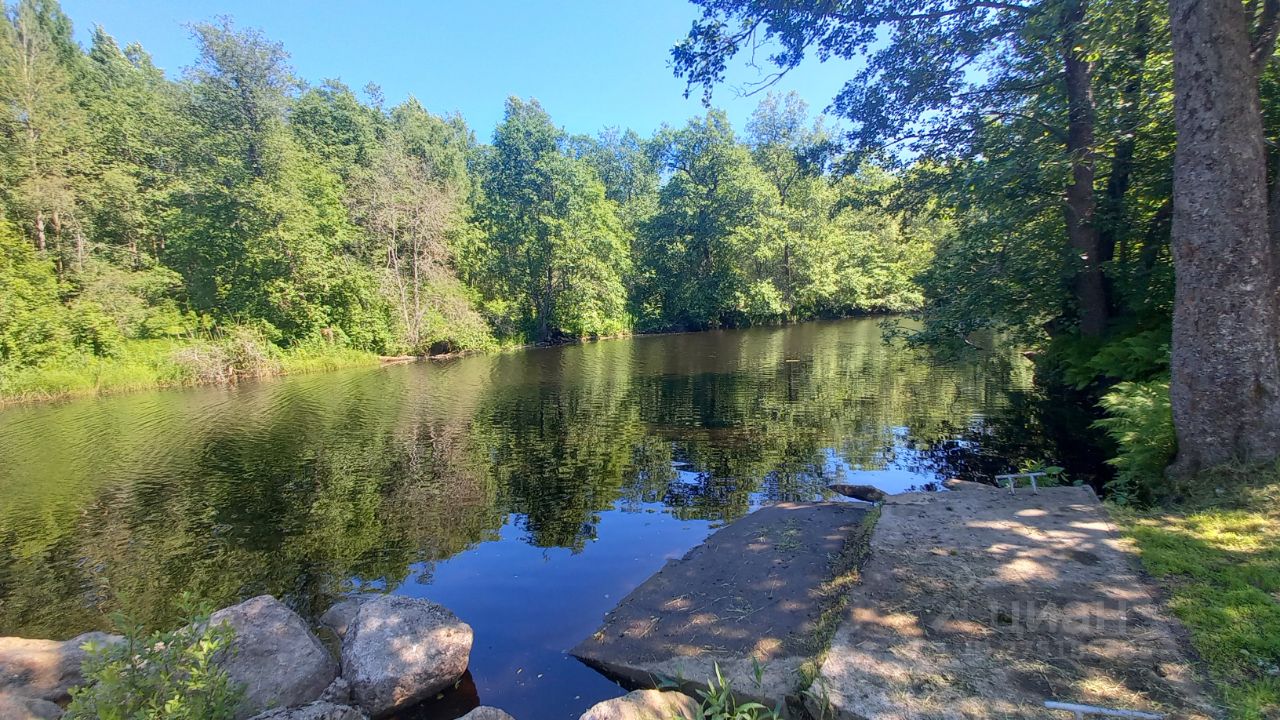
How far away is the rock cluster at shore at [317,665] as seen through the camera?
392 cm

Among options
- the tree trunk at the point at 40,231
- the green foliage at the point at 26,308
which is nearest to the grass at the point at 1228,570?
the green foliage at the point at 26,308

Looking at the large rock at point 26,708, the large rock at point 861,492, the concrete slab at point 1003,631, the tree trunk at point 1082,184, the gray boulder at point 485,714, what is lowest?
the large rock at point 26,708

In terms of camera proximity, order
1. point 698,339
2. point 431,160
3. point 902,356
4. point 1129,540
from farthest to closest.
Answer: point 431,160 < point 698,339 < point 902,356 < point 1129,540

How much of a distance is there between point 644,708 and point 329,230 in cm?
3297

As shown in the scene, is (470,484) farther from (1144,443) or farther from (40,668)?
(1144,443)

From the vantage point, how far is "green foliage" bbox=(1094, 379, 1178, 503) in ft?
19.3

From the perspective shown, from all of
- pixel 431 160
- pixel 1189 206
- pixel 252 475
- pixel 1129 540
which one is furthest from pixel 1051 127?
pixel 431 160

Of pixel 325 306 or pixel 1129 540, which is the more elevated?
pixel 325 306

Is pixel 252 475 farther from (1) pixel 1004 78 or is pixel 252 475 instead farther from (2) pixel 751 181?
(2) pixel 751 181

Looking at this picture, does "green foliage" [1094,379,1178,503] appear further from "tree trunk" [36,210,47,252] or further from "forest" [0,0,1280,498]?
"tree trunk" [36,210,47,252]

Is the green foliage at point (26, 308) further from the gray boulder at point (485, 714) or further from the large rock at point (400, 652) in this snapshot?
the gray boulder at point (485, 714)

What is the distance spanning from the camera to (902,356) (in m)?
22.4

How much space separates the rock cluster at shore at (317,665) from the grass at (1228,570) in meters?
2.94

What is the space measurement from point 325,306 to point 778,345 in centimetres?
2400
